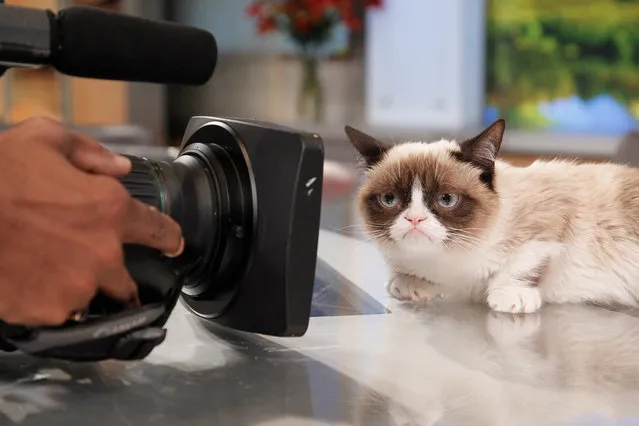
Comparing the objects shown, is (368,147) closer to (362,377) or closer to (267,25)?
(362,377)

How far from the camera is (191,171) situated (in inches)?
24.5

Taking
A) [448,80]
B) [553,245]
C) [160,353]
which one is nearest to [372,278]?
[553,245]

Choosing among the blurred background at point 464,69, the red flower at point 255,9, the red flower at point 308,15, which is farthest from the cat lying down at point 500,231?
the red flower at point 255,9

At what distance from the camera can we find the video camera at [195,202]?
1.67 ft

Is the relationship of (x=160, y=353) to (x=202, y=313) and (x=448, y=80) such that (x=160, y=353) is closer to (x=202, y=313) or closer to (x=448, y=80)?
(x=202, y=313)

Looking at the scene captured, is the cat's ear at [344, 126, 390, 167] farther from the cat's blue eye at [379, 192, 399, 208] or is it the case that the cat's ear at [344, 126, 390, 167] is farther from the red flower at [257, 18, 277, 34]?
the red flower at [257, 18, 277, 34]

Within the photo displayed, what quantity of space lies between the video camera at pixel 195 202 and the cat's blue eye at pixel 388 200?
0.28 m

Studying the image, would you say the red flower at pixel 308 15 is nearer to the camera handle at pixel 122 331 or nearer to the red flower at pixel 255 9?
the red flower at pixel 255 9

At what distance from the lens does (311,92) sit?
11.4 feet

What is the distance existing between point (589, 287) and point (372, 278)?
0.84ft

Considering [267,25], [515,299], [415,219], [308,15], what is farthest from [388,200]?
[267,25]

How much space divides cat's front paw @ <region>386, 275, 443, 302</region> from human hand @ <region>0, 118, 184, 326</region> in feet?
1.44

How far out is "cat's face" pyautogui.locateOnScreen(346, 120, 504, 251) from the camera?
84cm

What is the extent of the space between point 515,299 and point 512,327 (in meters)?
0.07
